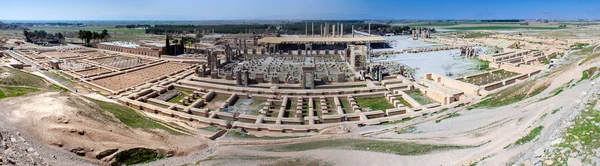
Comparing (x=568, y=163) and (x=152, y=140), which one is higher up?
(x=568, y=163)

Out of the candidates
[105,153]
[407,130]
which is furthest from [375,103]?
[105,153]

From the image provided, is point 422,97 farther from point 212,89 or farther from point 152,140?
point 152,140

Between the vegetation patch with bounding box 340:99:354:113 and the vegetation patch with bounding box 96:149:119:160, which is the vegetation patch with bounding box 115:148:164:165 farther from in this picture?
the vegetation patch with bounding box 340:99:354:113

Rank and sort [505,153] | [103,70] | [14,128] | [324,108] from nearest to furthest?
1. [505,153]
2. [14,128]
3. [324,108]
4. [103,70]

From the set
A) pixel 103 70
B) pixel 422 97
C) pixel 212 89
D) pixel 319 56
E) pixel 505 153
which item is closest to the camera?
pixel 505 153

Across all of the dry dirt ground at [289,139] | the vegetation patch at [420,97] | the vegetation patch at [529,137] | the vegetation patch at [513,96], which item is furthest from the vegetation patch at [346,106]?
the vegetation patch at [529,137]

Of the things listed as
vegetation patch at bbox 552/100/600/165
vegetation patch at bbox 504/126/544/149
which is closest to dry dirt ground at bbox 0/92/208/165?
vegetation patch at bbox 504/126/544/149

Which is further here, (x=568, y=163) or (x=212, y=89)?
(x=212, y=89)

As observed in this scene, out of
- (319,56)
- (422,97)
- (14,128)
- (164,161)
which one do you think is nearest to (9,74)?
(14,128)
